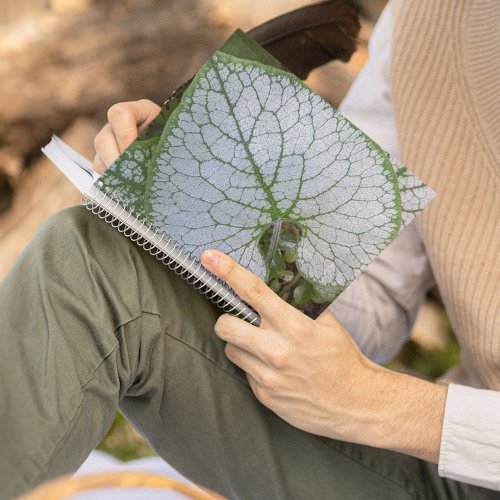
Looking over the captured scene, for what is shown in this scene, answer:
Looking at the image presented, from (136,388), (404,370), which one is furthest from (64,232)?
(404,370)

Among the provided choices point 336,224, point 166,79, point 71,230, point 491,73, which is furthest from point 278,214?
point 166,79

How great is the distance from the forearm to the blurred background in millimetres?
925

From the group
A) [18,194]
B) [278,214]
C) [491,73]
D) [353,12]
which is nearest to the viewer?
[278,214]

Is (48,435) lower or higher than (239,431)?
higher

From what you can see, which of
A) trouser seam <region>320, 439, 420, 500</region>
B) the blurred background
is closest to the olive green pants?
trouser seam <region>320, 439, 420, 500</region>

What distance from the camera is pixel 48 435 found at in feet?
1.75

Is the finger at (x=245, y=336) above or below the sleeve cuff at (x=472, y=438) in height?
above

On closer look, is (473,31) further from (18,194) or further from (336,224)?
(18,194)

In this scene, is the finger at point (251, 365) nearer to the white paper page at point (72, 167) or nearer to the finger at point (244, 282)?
the finger at point (244, 282)

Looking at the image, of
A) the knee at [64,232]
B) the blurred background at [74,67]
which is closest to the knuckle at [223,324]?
the knee at [64,232]

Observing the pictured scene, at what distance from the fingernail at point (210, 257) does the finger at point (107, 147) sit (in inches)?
4.7

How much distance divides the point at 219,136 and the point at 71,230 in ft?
0.46

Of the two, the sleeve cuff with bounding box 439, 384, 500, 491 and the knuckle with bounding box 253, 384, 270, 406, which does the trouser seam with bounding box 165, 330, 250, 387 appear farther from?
the sleeve cuff with bounding box 439, 384, 500, 491

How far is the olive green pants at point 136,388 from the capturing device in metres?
0.54
